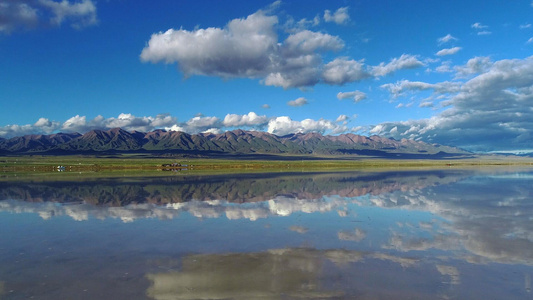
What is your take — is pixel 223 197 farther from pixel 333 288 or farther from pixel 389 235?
pixel 333 288

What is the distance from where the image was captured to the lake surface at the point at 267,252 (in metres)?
10.1

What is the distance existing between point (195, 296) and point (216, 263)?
116 inches

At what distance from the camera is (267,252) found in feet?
45.7

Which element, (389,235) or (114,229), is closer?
(389,235)

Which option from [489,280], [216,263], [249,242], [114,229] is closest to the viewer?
[489,280]

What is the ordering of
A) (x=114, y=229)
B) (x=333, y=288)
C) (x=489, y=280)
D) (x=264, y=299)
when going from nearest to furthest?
(x=264, y=299) < (x=333, y=288) < (x=489, y=280) < (x=114, y=229)

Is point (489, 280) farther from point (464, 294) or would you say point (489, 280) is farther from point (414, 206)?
point (414, 206)

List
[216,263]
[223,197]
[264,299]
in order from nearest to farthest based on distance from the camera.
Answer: [264,299], [216,263], [223,197]

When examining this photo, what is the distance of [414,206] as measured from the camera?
26328mm

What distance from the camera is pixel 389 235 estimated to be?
16.8 meters

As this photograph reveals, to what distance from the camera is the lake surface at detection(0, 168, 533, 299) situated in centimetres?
1008

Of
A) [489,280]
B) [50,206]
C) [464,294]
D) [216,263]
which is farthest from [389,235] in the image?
[50,206]

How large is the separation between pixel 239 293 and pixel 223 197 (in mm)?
22912

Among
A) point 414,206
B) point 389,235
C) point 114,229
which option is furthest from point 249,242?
point 414,206
